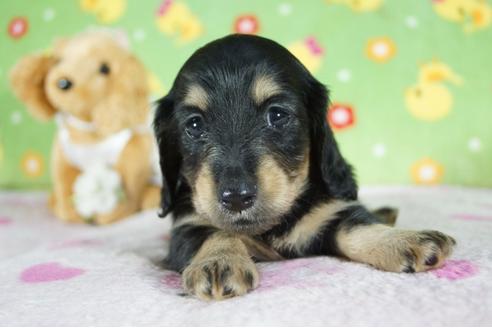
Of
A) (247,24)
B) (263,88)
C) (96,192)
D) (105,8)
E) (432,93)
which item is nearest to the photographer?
(263,88)

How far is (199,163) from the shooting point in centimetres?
180

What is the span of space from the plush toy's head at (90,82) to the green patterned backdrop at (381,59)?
402mm

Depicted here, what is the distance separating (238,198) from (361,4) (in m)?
2.81

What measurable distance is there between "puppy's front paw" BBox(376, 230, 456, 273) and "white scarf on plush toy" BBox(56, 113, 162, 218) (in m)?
2.02

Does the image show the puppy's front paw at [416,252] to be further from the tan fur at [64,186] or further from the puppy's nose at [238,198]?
the tan fur at [64,186]

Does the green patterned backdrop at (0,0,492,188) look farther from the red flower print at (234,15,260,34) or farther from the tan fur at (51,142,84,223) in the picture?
the tan fur at (51,142,84,223)

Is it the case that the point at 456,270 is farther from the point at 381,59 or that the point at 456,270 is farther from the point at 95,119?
the point at 381,59

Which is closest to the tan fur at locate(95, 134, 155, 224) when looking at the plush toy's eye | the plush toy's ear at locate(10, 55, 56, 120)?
the plush toy's eye

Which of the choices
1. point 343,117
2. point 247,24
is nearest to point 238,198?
point 343,117

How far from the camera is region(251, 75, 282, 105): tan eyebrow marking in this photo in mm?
1726

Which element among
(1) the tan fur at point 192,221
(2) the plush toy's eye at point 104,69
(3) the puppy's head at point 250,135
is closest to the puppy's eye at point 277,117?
(3) the puppy's head at point 250,135

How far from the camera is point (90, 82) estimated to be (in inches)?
124

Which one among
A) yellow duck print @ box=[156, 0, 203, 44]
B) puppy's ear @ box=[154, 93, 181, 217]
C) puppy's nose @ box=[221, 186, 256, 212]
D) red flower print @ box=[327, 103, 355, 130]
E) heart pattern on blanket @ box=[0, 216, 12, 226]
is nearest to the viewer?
puppy's nose @ box=[221, 186, 256, 212]

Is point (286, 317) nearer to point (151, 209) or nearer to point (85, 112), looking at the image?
point (151, 209)
